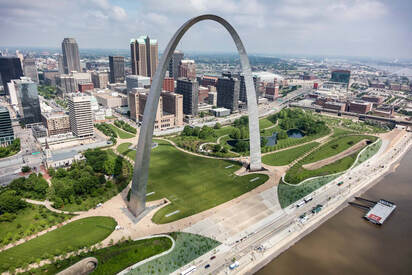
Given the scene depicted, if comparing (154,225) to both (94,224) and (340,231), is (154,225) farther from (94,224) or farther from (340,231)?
(340,231)

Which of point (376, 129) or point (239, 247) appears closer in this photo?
point (239, 247)

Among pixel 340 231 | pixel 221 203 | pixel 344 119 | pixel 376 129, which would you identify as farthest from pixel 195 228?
pixel 344 119

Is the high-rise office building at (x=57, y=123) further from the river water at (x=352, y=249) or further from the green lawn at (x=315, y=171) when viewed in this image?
the river water at (x=352, y=249)

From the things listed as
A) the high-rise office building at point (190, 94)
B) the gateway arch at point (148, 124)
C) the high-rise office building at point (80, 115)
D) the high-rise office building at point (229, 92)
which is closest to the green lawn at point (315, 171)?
the gateway arch at point (148, 124)

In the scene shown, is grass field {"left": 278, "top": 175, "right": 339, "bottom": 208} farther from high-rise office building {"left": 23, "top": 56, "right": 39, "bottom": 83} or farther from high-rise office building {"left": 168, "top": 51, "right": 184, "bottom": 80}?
high-rise office building {"left": 23, "top": 56, "right": 39, "bottom": 83}

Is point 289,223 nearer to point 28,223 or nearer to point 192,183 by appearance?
point 192,183

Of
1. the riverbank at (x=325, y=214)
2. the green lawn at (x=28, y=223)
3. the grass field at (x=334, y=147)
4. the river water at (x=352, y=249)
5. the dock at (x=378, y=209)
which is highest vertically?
the grass field at (x=334, y=147)
